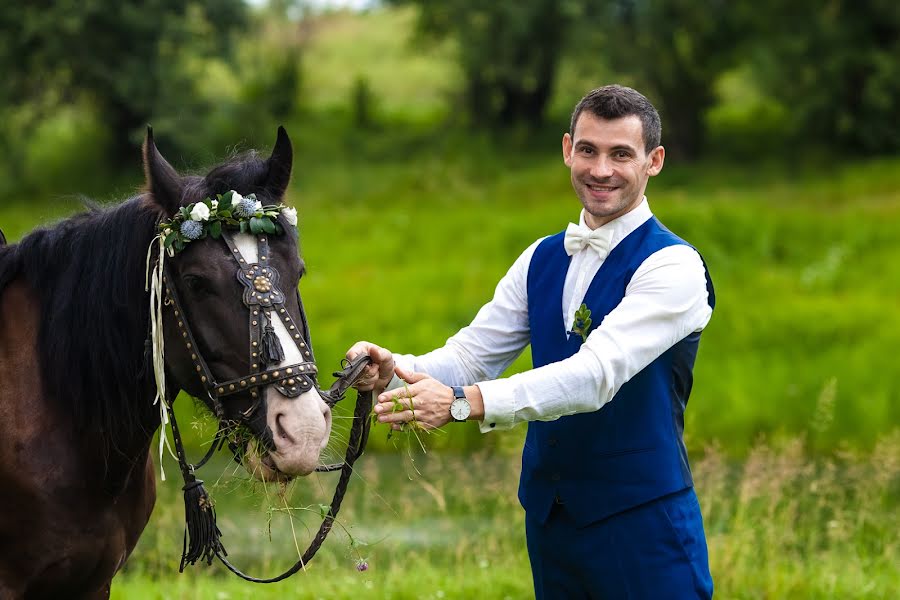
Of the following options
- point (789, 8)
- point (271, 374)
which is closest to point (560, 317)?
point (271, 374)

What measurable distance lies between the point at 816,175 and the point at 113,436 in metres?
17.7

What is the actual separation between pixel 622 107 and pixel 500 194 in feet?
53.6

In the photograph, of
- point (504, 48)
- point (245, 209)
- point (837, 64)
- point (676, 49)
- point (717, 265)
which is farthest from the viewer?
point (504, 48)

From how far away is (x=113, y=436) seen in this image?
12.4 feet

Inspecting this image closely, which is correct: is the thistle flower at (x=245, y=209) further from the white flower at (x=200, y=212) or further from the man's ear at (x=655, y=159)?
the man's ear at (x=655, y=159)

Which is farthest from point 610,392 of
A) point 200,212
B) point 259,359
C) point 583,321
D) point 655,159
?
point 200,212

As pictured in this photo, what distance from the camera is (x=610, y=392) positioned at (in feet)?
11.6

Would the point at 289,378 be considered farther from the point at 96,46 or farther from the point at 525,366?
the point at 96,46

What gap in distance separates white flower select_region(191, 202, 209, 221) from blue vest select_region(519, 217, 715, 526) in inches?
46.0

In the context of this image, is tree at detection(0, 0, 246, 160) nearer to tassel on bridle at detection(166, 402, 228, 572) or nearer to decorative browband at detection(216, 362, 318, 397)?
tassel on bridle at detection(166, 402, 228, 572)

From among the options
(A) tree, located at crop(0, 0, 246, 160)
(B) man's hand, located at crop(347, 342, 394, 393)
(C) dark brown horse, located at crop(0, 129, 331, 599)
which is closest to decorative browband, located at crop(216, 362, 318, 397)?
(C) dark brown horse, located at crop(0, 129, 331, 599)

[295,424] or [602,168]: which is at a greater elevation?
[602,168]

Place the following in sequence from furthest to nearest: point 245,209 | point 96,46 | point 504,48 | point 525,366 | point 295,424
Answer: point 504,48, point 96,46, point 525,366, point 245,209, point 295,424

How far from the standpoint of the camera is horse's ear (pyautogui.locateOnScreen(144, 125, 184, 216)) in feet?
12.0
